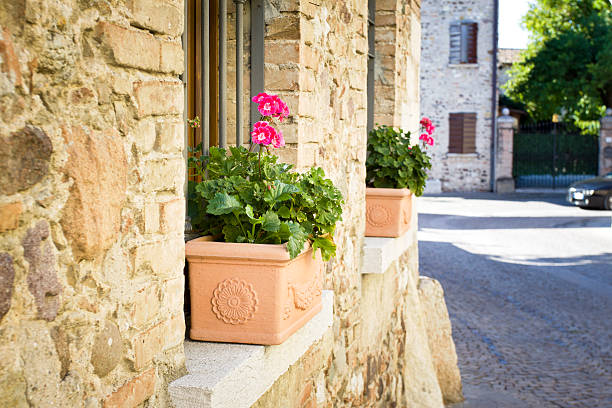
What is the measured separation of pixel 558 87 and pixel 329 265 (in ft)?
79.0

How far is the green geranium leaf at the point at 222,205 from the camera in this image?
2.28 m

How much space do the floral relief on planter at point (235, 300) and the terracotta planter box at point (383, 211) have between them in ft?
7.93


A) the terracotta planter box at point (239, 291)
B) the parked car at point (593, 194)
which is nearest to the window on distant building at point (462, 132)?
the parked car at point (593, 194)

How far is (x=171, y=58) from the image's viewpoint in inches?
73.1

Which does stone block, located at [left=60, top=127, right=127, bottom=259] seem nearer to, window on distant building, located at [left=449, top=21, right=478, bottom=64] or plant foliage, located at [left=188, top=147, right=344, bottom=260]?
plant foliage, located at [left=188, top=147, right=344, bottom=260]

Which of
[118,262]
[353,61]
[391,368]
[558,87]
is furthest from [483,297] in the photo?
[558,87]

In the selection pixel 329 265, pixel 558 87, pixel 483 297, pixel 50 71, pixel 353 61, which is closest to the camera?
pixel 50 71

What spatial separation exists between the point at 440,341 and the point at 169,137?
4.99 m

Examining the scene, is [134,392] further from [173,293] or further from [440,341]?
[440,341]

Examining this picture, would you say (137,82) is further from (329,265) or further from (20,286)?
(329,265)

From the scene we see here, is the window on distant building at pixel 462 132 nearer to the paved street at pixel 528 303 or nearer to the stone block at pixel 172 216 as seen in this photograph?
the paved street at pixel 528 303

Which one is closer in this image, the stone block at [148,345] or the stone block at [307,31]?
the stone block at [148,345]

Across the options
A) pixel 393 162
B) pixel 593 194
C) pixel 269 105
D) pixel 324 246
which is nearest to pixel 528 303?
pixel 393 162

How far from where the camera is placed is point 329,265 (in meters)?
3.45
